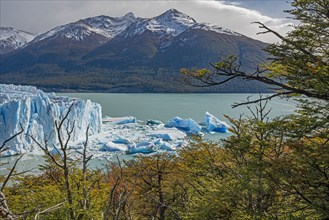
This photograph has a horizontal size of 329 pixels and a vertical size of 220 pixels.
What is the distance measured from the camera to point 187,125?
33812 millimetres

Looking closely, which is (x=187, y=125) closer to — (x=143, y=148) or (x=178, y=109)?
(x=143, y=148)

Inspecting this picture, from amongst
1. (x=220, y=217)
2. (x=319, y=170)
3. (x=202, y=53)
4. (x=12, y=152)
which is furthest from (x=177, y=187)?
(x=202, y=53)

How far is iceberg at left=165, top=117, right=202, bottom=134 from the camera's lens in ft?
109

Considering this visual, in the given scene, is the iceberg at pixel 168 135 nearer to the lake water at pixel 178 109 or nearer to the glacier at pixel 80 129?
the glacier at pixel 80 129

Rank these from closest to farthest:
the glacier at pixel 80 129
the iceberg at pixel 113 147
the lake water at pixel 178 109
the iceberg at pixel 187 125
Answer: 1. the glacier at pixel 80 129
2. the iceberg at pixel 113 147
3. the iceberg at pixel 187 125
4. the lake water at pixel 178 109

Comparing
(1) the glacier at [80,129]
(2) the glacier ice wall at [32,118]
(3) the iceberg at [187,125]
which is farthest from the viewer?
(3) the iceberg at [187,125]

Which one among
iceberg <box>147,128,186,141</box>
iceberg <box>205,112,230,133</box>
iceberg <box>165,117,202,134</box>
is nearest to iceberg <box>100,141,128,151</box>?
iceberg <box>147,128,186,141</box>

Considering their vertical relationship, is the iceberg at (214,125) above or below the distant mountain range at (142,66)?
below

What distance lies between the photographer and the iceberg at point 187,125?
33375 mm

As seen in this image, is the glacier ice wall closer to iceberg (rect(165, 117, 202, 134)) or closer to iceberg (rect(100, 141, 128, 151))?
iceberg (rect(100, 141, 128, 151))

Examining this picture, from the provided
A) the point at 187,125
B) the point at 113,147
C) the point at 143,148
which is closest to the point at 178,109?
the point at 187,125

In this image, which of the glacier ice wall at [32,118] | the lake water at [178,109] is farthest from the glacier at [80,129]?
the lake water at [178,109]

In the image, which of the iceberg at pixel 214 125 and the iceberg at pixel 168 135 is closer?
the iceberg at pixel 168 135

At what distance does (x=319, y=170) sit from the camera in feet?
11.8
